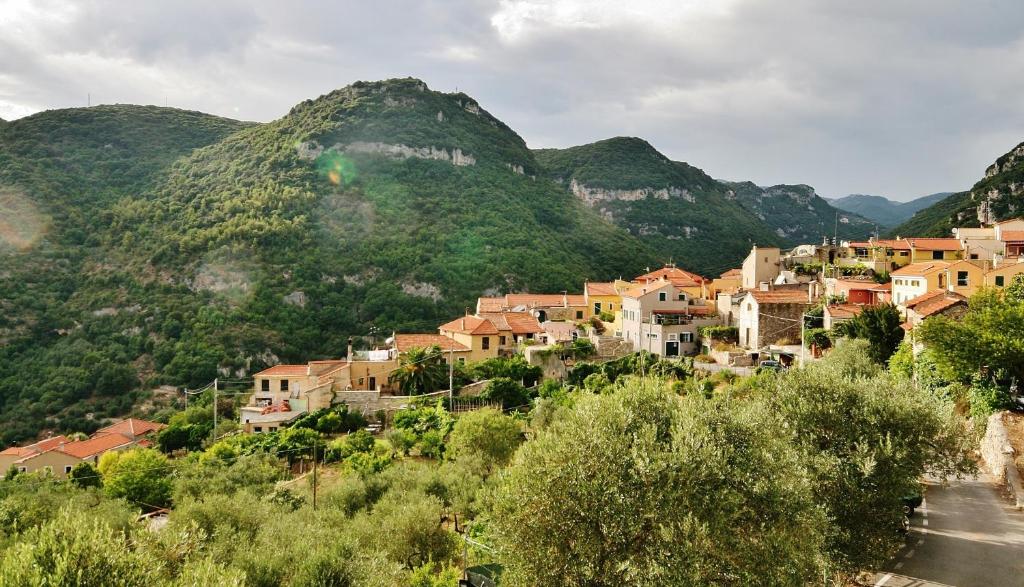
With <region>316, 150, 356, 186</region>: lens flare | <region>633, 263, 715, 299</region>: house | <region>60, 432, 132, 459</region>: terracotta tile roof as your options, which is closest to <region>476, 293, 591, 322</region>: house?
<region>633, 263, 715, 299</region>: house

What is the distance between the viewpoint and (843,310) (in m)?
41.0

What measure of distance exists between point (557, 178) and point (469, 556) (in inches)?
6716

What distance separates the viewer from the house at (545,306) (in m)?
58.9

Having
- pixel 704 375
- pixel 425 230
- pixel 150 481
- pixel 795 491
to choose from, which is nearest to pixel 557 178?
pixel 425 230

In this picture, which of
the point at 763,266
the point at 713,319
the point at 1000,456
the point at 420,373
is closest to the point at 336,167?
the point at 420,373

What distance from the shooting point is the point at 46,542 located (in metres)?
11.0

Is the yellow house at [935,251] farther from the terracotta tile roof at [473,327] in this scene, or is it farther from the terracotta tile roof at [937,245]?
the terracotta tile roof at [473,327]

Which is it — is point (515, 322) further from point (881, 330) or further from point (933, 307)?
Answer: point (933, 307)

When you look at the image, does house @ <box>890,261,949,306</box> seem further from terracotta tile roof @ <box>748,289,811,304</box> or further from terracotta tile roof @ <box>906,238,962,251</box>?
terracotta tile roof @ <box>906,238,962,251</box>

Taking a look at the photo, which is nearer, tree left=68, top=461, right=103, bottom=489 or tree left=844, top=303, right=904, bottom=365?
tree left=844, top=303, right=904, bottom=365

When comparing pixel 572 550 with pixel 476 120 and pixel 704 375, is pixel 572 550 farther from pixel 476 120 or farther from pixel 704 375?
pixel 476 120

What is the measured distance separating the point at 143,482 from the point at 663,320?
120ft

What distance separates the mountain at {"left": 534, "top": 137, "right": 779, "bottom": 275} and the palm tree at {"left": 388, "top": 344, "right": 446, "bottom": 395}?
8269 centimetres

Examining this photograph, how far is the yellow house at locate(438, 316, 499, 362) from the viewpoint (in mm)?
48500
